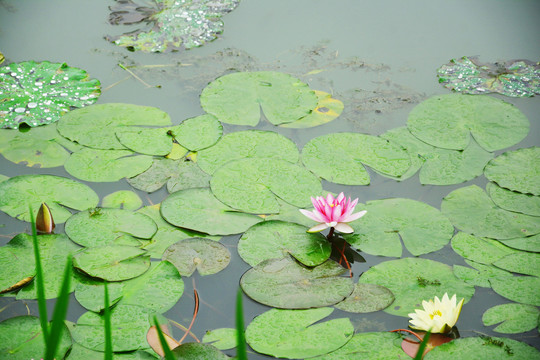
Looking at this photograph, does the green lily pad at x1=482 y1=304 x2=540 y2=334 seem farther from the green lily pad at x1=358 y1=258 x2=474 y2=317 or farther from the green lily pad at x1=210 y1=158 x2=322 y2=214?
the green lily pad at x1=210 y1=158 x2=322 y2=214

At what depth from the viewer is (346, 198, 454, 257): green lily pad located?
2.27 meters

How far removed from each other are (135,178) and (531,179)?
1964 mm

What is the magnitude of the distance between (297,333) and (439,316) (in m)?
0.52

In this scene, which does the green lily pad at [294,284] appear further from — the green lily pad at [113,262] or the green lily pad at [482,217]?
the green lily pad at [482,217]

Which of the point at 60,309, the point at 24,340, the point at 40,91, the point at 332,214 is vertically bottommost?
the point at 24,340

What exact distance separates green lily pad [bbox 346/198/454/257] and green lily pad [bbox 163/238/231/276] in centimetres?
57

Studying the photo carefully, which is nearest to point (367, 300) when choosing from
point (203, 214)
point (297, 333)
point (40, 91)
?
point (297, 333)

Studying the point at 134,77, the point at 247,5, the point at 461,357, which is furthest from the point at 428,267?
the point at 247,5

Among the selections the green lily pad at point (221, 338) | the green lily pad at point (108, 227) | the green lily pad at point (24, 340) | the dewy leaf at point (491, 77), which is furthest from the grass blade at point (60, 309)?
the dewy leaf at point (491, 77)

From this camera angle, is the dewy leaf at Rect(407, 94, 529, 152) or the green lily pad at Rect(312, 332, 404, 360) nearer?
the green lily pad at Rect(312, 332, 404, 360)

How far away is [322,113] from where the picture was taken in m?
2.98

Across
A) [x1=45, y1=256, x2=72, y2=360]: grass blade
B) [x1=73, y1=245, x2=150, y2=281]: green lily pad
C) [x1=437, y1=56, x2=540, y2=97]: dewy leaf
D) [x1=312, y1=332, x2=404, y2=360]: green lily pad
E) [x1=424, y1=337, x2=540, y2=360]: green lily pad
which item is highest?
[x1=45, y1=256, x2=72, y2=360]: grass blade

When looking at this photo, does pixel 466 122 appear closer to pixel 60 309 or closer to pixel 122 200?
pixel 122 200

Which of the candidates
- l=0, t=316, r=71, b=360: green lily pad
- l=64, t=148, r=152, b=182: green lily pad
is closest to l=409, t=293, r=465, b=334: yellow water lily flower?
l=0, t=316, r=71, b=360: green lily pad
